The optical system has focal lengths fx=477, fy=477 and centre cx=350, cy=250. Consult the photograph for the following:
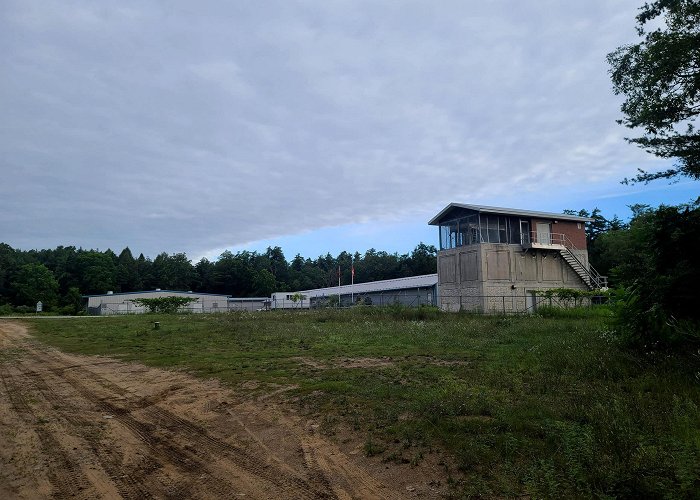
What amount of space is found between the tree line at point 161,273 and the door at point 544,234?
41031mm

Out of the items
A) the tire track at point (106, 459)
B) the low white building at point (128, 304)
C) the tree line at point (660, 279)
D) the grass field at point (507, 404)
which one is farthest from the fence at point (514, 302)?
the low white building at point (128, 304)

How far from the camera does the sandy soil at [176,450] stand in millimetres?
5328

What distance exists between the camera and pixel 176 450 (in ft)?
21.6

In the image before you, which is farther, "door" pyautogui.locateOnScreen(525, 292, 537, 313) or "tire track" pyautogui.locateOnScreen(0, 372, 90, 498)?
"door" pyautogui.locateOnScreen(525, 292, 537, 313)

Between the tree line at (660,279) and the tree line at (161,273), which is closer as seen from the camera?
the tree line at (660,279)

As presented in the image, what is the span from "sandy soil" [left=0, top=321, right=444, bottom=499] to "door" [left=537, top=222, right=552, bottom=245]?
132 ft

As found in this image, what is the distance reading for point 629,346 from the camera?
37.2 ft

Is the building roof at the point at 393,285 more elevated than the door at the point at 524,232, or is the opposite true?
the door at the point at 524,232

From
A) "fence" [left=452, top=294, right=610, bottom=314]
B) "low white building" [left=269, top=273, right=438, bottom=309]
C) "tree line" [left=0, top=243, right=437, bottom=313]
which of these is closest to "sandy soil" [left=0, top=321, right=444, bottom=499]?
"fence" [left=452, top=294, right=610, bottom=314]

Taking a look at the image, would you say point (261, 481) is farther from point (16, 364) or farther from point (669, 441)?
point (16, 364)

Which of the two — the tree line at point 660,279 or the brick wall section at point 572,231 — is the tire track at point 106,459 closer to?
the tree line at point 660,279

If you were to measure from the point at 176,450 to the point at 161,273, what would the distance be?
A: 113 meters

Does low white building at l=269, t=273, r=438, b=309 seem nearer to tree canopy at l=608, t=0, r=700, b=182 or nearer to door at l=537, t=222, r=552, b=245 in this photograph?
door at l=537, t=222, r=552, b=245

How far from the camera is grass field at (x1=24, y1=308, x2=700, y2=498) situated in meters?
4.96
